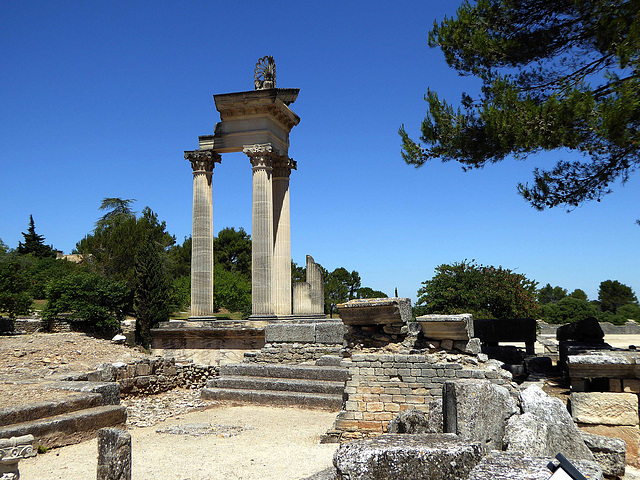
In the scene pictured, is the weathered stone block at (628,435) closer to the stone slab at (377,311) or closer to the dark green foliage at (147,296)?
the stone slab at (377,311)

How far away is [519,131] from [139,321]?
1675 centimetres

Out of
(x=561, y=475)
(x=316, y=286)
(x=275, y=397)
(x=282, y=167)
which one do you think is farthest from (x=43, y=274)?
(x=561, y=475)

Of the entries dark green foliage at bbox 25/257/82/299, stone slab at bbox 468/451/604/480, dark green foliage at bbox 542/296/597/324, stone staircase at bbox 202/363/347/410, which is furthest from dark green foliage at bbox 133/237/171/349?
dark green foliage at bbox 542/296/597/324

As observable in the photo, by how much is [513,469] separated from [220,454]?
14.7 feet

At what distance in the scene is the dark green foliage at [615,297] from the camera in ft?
153

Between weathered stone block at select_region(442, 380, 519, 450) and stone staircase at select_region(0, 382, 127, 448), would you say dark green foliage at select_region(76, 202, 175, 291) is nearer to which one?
stone staircase at select_region(0, 382, 127, 448)

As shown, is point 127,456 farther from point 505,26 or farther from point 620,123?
point 505,26

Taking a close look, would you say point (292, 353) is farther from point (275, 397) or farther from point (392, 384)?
point (392, 384)

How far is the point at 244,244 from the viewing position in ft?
145

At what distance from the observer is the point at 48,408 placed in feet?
21.5

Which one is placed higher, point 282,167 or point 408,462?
point 282,167

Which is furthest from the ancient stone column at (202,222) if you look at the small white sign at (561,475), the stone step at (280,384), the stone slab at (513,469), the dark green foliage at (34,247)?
the dark green foliage at (34,247)

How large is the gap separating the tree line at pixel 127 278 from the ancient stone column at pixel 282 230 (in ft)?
6.11

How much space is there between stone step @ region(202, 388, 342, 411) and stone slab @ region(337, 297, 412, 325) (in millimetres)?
2435
